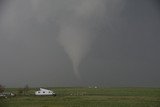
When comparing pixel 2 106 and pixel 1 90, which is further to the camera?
pixel 1 90

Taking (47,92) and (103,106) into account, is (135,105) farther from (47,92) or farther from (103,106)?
(47,92)

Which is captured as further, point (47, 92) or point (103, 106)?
point (47, 92)

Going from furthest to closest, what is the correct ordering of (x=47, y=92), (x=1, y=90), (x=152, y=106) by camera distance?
(x=1, y=90) < (x=47, y=92) < (x=152, y=106)

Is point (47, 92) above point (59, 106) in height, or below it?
above

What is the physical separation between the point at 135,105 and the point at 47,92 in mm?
42144

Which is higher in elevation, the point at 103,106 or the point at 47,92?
the point at 47,92

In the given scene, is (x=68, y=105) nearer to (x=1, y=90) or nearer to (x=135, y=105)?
(x=135, y=105)

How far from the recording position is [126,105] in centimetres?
5822

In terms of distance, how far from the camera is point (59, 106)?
184 ft

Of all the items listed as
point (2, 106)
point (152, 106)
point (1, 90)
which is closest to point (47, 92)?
point (1, 90)

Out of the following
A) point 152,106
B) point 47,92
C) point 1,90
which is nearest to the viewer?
point 152,106

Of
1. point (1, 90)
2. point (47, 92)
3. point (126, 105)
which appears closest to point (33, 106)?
point (126, 105)

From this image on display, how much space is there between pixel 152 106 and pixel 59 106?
1480 cm

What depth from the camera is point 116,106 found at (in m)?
57.4
